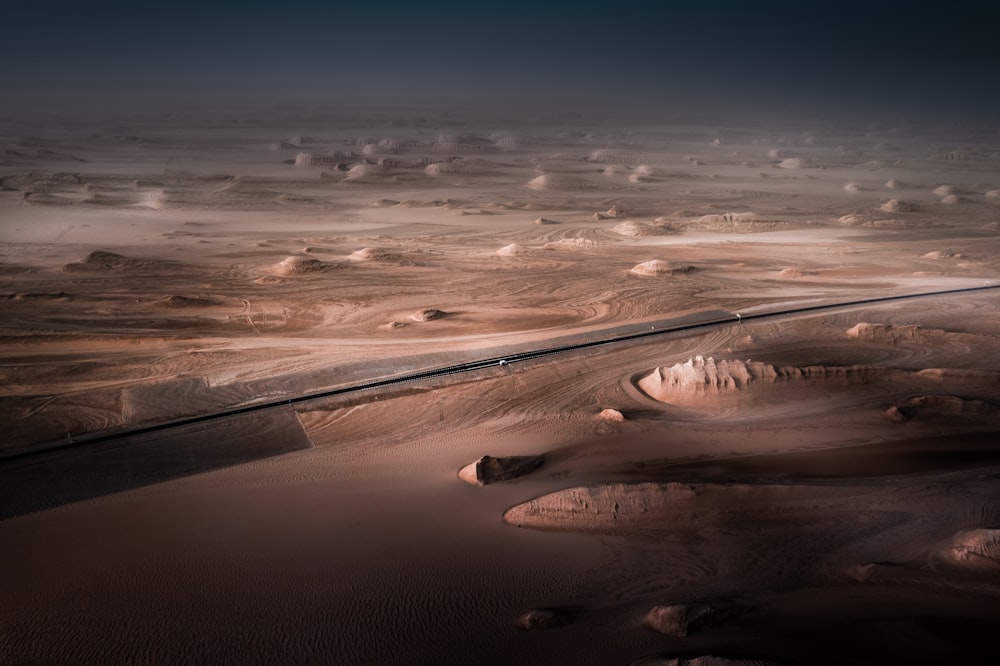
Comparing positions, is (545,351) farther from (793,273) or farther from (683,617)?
(793,273)

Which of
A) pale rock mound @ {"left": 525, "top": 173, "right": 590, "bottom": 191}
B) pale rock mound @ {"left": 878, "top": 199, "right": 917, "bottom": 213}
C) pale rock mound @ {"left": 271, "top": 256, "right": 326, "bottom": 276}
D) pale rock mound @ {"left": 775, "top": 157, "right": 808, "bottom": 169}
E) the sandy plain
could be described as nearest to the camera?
the sandy plain

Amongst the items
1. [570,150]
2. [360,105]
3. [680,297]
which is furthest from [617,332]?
[360,105]

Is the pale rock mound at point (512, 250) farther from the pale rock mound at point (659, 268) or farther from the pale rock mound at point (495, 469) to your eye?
the pale rock mound at point (495, 469)

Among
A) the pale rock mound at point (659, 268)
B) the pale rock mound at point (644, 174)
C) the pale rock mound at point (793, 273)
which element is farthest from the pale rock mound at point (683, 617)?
the pale rock mound at point (644, 174)

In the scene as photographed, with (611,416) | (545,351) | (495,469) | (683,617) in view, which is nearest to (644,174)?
(545,351)

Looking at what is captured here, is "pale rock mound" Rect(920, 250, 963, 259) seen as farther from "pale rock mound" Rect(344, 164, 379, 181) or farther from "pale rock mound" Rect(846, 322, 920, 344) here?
"pale rock mound" Rect(344, 164, 379, 181)

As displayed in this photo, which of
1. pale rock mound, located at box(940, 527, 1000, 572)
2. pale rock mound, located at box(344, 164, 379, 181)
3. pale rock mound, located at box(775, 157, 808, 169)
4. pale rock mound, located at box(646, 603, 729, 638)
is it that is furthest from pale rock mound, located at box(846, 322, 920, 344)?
pale rock mound, located at box(775, 157, 808, 169)
